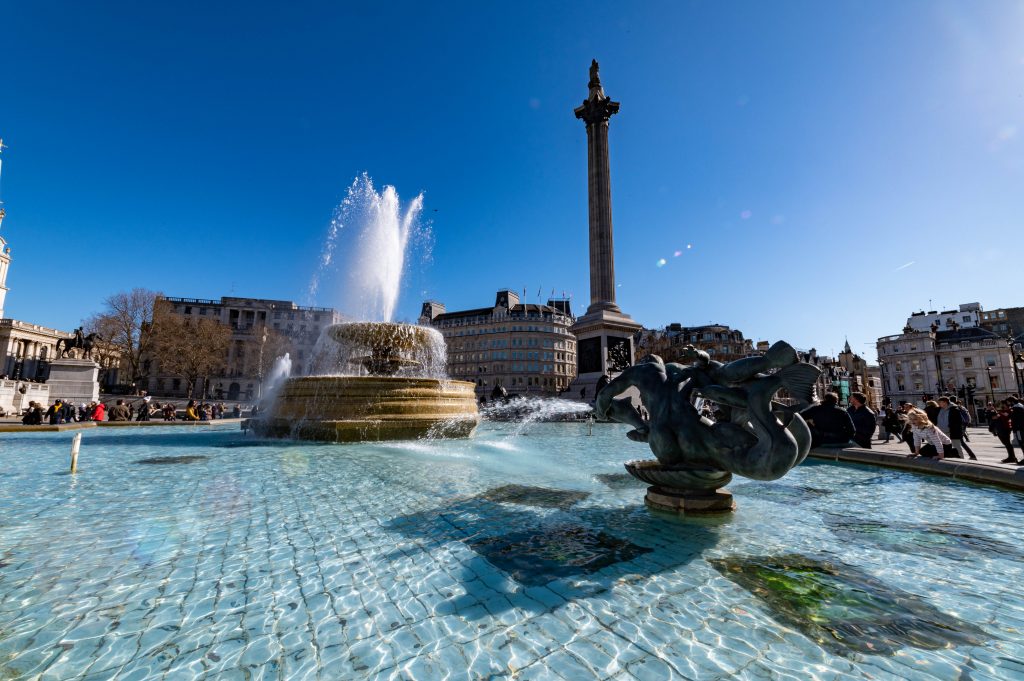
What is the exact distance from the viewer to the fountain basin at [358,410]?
11.9 meters

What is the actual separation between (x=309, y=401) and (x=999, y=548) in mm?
13343

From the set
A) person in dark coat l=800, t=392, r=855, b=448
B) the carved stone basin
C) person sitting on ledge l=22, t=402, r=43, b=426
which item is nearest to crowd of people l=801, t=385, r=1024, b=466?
person in dark coat l=800, t=392, r=855, b=448

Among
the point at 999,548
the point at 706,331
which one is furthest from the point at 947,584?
the point at 706,331

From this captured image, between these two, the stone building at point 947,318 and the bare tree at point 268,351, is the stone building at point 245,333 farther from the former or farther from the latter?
the stone building at point 947,318

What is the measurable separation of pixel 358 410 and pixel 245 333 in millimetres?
82950

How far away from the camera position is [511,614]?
114 inches

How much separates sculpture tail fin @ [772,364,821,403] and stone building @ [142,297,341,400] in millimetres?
74550

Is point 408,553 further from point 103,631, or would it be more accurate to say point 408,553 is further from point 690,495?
point 690,495

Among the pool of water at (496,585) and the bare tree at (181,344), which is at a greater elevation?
the bare tree at (181,344)

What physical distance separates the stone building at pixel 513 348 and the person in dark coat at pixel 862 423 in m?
68.9

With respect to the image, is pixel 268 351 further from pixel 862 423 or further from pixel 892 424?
pixel 892 424

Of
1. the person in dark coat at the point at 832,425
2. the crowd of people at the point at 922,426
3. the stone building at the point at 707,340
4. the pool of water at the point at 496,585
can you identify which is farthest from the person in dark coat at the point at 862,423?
the stone building at the point at 707,340

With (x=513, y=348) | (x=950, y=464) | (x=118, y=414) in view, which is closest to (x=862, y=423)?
(x=950, y=464)

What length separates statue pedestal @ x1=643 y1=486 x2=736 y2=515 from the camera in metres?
5.20
